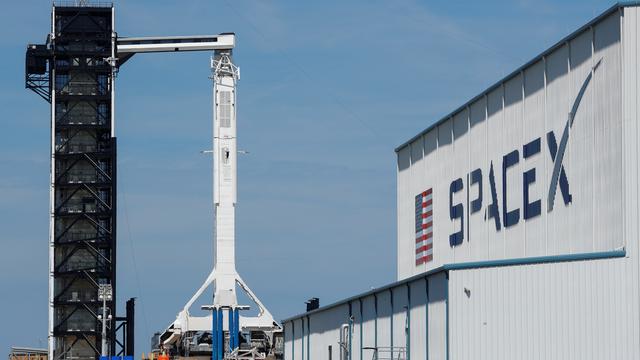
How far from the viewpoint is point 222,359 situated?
364ft

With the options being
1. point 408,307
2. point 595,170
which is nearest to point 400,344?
point 408,307

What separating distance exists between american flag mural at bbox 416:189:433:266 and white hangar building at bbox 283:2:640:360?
8.77 ft

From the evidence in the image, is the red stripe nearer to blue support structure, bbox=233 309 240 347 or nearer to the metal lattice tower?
blue support structure, bbox=233 309 240 347

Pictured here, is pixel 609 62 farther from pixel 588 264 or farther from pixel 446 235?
pixel 446 235

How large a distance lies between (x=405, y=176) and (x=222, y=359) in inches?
1401

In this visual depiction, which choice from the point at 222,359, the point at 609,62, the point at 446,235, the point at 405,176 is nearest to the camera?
the point at 609,62

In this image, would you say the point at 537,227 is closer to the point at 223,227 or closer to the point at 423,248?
the point at 423,248

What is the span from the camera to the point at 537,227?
56406 mm

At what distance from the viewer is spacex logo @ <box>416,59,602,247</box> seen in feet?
177

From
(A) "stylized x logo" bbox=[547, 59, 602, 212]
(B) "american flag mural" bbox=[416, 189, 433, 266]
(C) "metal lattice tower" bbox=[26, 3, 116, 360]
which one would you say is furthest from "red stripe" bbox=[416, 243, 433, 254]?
(C) "metal lattice tower" bbox=[26, 3, 116, 360]

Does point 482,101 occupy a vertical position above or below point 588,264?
above

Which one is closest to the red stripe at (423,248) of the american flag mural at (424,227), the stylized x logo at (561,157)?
the american flag mural at (424,227)

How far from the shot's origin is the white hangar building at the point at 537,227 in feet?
149

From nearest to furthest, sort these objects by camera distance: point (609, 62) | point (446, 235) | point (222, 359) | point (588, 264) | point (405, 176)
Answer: point (588, 264) → point (609, 62) → point (446, 235) → point (405, 176) → point (222, 359)
